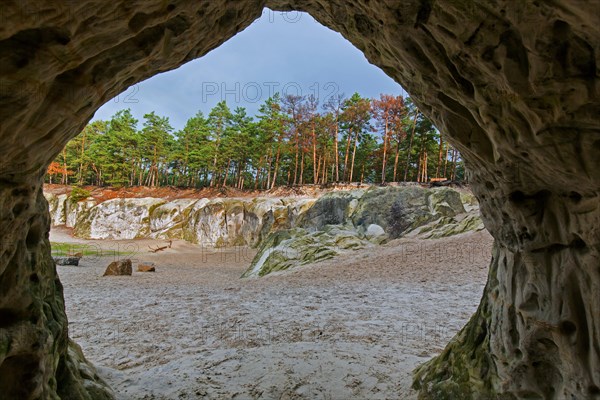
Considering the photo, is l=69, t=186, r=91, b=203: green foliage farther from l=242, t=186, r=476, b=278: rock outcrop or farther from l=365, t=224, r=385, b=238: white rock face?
l=365, t=224, r=385, b=238: white rock face

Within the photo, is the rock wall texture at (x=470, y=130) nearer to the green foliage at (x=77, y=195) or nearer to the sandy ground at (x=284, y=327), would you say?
the sandy ground at (x=284, y=327)

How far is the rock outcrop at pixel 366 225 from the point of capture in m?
16.1

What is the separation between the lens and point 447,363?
3752 millimetres

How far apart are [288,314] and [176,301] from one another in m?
3.69

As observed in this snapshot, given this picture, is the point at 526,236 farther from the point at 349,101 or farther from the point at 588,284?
the point at 349,101

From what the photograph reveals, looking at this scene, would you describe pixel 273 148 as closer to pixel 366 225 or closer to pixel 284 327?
pixel 366 225

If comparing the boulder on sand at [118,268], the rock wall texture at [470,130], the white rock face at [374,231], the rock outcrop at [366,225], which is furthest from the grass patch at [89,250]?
the rock wall texture at [470,130]

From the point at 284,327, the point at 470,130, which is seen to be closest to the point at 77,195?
the point at 284,327

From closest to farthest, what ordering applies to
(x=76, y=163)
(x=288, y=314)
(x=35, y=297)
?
(x=35, y=297), (x=288, y=314), (x=76, y=163)

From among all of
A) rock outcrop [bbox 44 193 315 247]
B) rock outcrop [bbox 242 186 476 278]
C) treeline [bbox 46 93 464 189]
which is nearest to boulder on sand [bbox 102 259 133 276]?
rock outcrop [bbox 242 186 476 278]

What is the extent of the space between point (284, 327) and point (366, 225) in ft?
46.8

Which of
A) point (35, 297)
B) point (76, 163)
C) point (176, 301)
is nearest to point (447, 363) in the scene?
point (35, 297)

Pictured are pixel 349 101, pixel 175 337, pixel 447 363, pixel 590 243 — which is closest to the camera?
pixel 590 243

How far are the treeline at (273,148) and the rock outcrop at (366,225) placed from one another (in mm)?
10807
